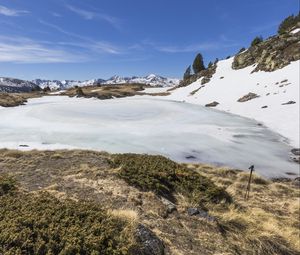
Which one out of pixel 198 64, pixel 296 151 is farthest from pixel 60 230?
pixel 198 64

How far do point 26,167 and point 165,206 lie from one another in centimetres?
862

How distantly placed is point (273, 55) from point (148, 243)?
66415mm

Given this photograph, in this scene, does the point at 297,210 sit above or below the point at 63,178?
below

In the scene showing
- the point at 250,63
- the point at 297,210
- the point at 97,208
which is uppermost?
the point at 250,63

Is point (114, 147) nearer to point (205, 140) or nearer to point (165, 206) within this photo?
point (205, 140)

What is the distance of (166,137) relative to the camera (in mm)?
28844

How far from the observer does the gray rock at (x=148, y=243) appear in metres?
7.71

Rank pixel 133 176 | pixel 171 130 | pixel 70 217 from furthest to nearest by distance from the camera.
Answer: pixel 171 130 < pixel 133 176 < pixel 70 217

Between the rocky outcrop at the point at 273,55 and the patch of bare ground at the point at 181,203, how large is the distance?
50049mm

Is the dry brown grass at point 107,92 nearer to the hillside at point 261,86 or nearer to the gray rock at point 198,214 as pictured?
the hillside at point 261,86

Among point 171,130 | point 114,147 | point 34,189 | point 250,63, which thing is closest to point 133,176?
point 34,189

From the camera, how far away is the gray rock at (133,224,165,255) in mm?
7715

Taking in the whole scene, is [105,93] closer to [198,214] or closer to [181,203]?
[181,203]

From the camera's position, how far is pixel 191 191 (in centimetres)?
1452
